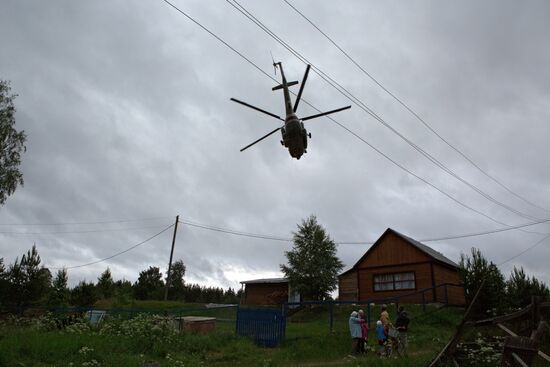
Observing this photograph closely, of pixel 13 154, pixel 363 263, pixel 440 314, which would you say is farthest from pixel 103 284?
pixel 440 314

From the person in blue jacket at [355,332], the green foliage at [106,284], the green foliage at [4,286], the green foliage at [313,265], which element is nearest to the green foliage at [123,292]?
the green foliage at [106,284]

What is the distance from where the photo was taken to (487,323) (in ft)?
27.7

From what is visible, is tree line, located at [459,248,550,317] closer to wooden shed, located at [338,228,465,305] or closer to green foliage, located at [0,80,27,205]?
wooden shed, located at [338,228,465,305]

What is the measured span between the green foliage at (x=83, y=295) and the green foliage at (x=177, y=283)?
1074 inches

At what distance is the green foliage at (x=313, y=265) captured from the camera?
37.5 m

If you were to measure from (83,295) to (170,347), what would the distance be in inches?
692

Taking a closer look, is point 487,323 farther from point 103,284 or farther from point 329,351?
point 103,284

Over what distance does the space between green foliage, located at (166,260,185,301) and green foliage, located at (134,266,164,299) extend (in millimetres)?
1925

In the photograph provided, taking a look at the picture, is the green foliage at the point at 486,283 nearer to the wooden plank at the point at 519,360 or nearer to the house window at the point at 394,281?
the house window at the point at 394,281

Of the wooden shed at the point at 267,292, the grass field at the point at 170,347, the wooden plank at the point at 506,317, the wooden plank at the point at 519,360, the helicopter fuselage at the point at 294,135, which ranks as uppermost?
the helicopter fuselage at the point at 294,135

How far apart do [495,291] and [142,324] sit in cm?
1777

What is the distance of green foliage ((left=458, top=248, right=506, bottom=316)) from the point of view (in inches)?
850

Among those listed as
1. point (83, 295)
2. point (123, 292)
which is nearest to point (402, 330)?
point (83, 295)

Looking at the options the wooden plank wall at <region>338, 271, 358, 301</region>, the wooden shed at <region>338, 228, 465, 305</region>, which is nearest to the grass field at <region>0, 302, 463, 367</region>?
the wooden shed at <region>338, 228, 465, 305</region>
